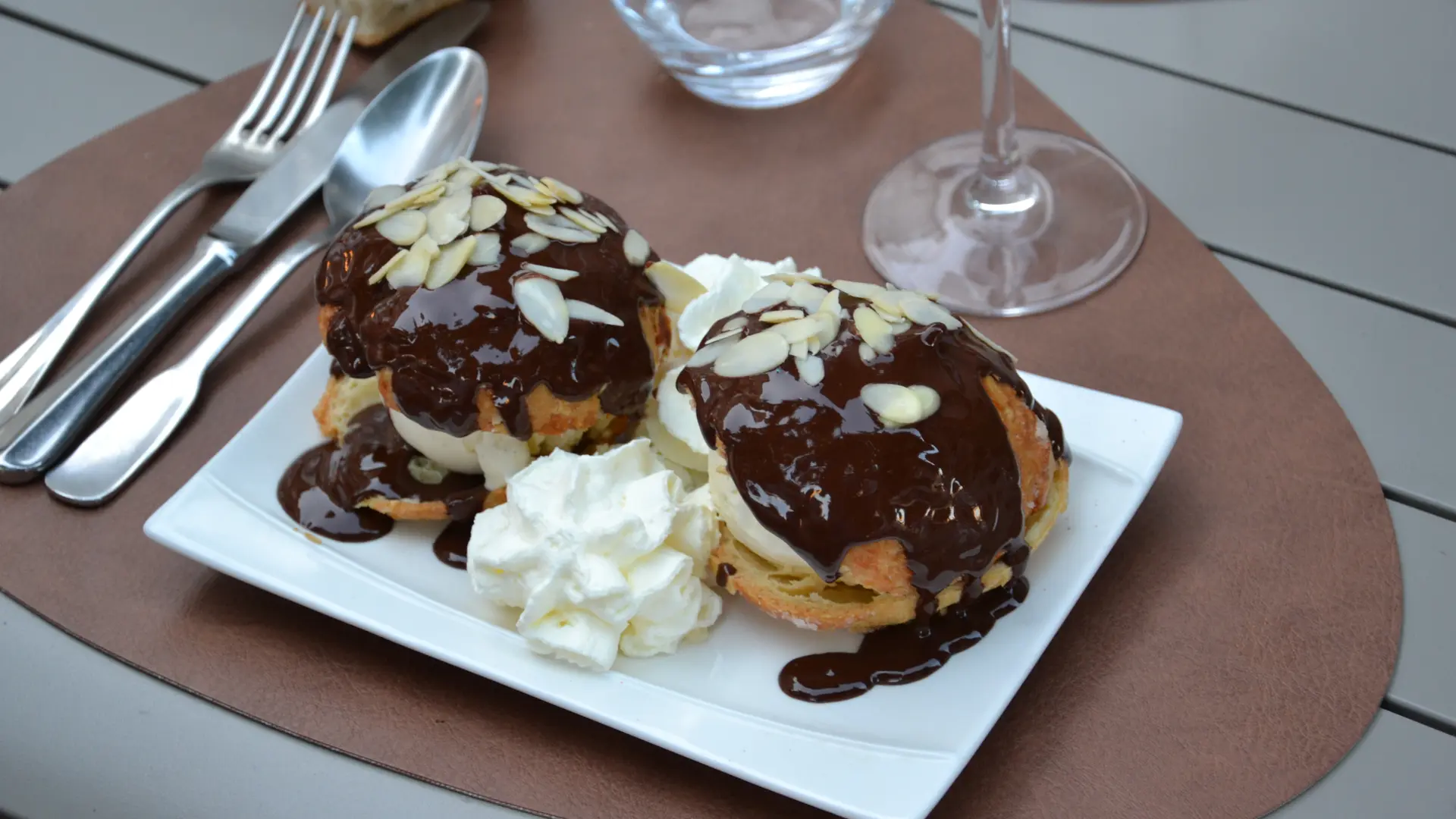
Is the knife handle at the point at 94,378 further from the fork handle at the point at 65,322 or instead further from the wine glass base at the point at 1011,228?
the wine glass base at the point at 1011,228

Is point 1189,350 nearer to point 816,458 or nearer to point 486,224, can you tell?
point 816,458

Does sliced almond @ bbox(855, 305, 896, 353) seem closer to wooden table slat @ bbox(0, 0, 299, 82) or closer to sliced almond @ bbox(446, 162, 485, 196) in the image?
sliced almond @ bbox(446, 162, 485, 196)

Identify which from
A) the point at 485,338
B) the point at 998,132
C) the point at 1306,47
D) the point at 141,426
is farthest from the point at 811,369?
the point at 1306,47

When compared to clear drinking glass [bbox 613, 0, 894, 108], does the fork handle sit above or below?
below

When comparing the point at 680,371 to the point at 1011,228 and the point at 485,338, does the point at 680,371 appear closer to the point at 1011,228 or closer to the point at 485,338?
the point at 485,338

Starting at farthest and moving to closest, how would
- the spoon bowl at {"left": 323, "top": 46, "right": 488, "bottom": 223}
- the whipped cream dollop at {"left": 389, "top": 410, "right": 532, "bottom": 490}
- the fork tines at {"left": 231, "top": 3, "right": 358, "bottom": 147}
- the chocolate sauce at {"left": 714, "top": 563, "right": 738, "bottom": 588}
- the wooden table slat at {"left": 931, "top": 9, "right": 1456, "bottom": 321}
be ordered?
1. the fork tines at {"left": 231, "top": 3, "right": 358, "bottom": 147}
2. the spoon bowl at {"left": 323, "top": 46, "right": 488, "bottom": 223}
3. the wooden table slat at {"left": 931, "top": 9, "right": 1456, "bottom": 321}
4. the whipped cream dollop at {"left": 389, "top": 410, "right": 532, "bottom": 490}
5. the chocolate sauce at {"left": 714, "top": 563, "right": 738, "bottom": 588}

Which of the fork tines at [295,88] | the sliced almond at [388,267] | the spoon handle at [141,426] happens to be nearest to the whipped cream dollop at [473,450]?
the sliced almond at [388,267]

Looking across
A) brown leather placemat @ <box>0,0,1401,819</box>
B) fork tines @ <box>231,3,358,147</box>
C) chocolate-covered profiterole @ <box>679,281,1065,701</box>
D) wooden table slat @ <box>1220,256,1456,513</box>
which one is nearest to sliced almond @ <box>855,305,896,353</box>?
chocolate-covered profiterole @ <box>679,281,1065,701</box>
